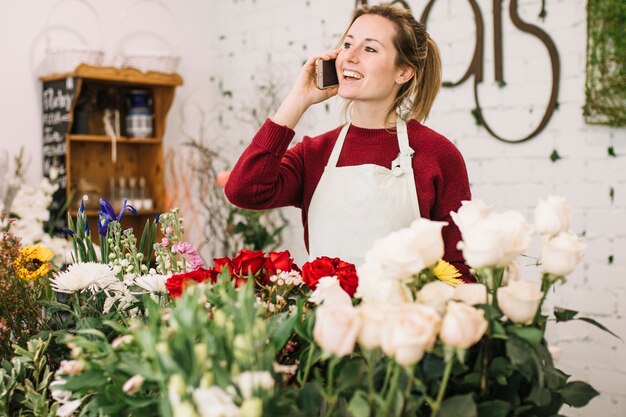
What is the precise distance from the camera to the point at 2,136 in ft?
12.4

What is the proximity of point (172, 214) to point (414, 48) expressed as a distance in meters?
0.80

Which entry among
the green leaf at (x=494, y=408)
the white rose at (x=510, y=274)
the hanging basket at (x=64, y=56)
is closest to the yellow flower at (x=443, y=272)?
the white rose at (x=510, y=274)

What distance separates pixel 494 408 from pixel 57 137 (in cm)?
333

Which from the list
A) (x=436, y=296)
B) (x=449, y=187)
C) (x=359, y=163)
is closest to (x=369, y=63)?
(x=359, y=163)

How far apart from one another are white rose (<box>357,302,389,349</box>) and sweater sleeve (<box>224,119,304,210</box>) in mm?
966

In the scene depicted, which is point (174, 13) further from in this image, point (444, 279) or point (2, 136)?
point (444, 279)

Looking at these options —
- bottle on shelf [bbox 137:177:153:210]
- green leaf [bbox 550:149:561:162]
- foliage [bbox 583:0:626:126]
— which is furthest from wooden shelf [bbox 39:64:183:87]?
foliage [bbox 583:0:626:126]

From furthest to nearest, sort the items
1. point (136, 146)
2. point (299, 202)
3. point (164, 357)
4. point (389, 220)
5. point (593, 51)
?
point (136, 146), point (593, 51), point (299, 202), point (389, 220), point (164, 357)

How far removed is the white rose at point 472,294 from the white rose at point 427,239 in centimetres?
7

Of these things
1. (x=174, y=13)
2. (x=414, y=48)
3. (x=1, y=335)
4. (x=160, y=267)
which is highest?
(x=174, y=13)

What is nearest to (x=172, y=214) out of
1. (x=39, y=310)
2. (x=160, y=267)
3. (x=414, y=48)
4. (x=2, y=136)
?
(x=160, y=267)

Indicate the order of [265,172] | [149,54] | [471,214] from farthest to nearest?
[149,54] < [265,172] < [471,214]

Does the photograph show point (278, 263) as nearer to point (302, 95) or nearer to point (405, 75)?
point (302, 95)

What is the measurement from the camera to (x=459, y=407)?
0.84 meters
